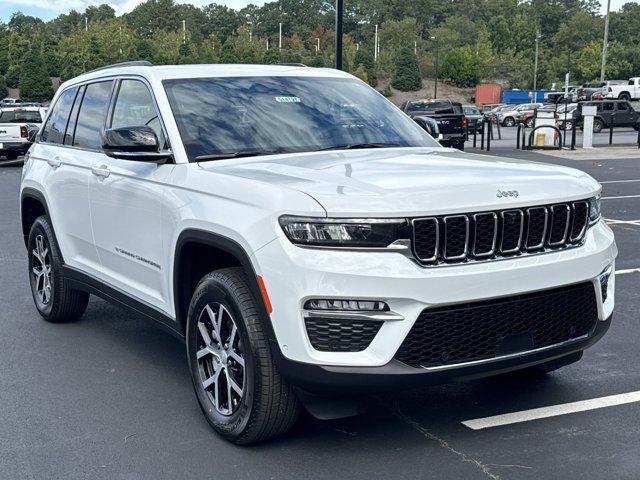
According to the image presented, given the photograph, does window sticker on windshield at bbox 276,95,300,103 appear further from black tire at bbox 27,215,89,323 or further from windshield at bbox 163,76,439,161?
black tire at bbox 27,215,89,323

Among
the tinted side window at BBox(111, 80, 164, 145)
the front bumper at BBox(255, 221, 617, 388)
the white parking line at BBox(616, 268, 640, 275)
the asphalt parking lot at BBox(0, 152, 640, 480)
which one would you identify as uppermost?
the tinted side window at BBox(111, 80, 164, 145)

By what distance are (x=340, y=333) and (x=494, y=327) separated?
0.74m

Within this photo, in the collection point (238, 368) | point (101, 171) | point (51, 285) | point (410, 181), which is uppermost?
point (410, 181)

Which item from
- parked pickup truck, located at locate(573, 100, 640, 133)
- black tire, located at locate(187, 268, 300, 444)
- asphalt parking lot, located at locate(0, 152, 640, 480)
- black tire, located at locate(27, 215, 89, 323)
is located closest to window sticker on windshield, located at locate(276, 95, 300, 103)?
black tire, located at locate(187, 268, 300, 444)

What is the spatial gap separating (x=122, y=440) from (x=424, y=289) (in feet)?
6.01

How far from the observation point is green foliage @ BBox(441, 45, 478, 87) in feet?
308

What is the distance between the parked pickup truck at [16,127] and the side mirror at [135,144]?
20880 mm

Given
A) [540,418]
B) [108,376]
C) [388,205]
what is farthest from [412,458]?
[108,376]

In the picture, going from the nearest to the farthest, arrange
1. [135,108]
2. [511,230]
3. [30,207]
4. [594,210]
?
[511,230], [594,210], [135,108], [30,207]

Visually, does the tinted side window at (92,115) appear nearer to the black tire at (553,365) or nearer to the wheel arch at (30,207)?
the wheel arch at (30,207)

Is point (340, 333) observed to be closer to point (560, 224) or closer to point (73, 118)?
point (560, 224)

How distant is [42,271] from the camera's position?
7090 mm

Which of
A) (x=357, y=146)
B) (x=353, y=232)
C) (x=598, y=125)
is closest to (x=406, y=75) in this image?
(x=598, y=125)

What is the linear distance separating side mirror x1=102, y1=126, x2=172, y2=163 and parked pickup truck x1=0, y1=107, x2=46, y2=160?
20.9 m
